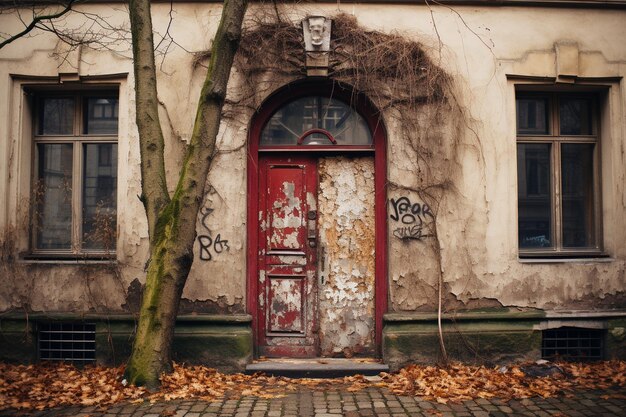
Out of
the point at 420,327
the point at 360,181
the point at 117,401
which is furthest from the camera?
the point at 360,181

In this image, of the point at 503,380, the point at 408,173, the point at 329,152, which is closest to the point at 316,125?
the point at 329,152

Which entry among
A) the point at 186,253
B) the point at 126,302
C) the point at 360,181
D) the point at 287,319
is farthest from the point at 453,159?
the point at 126,302

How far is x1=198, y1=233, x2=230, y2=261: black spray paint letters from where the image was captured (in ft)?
21.4

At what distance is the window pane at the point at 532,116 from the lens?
23.1ft

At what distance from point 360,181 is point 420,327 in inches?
77.8

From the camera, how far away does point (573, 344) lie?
22.1 feet

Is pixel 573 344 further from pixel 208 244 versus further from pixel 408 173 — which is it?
pixel 208 244

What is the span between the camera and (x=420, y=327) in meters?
6.38

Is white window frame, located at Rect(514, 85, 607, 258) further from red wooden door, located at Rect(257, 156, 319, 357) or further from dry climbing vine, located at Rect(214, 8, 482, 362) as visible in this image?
red wooden door, located at Rect(257, 156, 319, 357)

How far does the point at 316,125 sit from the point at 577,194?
3.67 m

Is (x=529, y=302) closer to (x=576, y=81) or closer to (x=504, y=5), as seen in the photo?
(x=576, y=81)

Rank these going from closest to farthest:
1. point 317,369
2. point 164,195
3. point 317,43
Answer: point 164,195, point 317,369, point 317,43

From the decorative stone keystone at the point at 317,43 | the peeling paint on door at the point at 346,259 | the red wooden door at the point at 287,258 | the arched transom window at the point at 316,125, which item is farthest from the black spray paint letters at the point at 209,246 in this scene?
the decorative stone keystone at the point at 317,43

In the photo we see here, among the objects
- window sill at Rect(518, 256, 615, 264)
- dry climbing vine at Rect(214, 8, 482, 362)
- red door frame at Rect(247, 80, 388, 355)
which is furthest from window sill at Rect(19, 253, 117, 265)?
window sill at Rect(518, 256, 615, 264)
